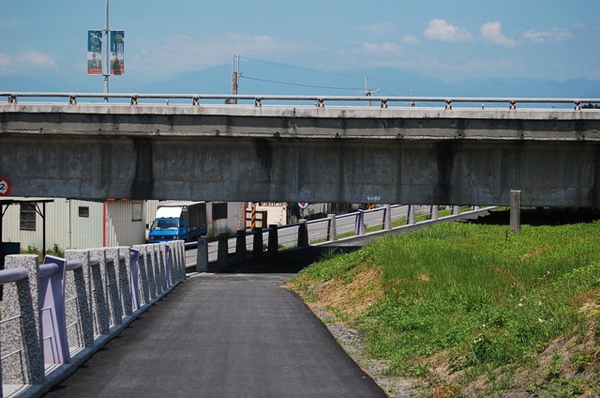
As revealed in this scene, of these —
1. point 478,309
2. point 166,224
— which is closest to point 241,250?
point 166,224

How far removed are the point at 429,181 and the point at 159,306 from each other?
22486mm

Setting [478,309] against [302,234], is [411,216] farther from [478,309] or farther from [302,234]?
[478,309]

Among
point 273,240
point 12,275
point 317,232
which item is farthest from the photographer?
point 317,232

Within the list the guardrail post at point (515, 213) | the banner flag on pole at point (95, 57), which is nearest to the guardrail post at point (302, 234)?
the guardrail post at point (515, 213)

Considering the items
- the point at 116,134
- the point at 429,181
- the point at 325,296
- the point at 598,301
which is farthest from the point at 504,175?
the point at 598,301

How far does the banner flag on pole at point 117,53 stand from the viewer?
205ft

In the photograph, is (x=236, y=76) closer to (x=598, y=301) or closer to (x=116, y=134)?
(x=116, y=134)

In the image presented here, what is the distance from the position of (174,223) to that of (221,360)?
47.9 m

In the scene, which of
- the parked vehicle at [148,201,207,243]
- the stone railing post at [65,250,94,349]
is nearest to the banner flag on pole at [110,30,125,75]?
the parked vehicle at [148,201,207,243]

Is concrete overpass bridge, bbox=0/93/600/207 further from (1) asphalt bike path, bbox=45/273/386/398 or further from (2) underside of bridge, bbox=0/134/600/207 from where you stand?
(1) asphalt bike path, bbox=45/273/386/398

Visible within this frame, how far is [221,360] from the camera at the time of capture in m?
11.6

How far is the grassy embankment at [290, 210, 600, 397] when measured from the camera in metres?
9.21

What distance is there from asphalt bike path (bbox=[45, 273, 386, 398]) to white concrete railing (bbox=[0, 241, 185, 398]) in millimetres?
252

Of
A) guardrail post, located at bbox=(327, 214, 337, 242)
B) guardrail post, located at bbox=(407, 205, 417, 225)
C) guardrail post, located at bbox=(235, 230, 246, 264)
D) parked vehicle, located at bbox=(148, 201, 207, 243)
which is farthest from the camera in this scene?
parked vehicle, located at bbox=(148, 201, 207, 243)
